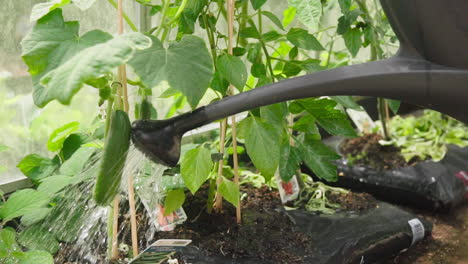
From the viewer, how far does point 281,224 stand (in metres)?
1.08

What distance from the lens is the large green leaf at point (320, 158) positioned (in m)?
1.05

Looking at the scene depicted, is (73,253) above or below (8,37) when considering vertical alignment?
below

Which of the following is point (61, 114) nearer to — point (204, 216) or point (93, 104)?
point (93, 104)

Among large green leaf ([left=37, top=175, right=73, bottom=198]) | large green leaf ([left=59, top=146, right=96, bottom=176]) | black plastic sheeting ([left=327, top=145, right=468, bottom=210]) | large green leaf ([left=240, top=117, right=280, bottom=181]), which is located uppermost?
large green leaf ([left=240, top=117, right=280, bottom=181])

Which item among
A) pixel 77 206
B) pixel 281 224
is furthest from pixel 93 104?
pixel 281 224

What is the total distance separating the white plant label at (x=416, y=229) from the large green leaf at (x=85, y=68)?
0.92 m

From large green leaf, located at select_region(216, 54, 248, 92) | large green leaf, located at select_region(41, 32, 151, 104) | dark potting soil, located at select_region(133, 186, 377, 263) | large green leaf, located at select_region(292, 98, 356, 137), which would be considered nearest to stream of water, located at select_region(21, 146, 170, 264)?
dark potting soil, located at select_region(133, 186, 377, 263)

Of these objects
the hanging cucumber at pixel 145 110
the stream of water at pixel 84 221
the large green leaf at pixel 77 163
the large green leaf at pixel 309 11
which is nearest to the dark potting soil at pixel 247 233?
Result: the stream of water at pixel 84 221

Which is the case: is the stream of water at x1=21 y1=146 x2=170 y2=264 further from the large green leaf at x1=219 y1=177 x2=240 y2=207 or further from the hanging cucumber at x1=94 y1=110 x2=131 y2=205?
the hanging cucumber at x1=94 y1=110 x2=131 y2=205

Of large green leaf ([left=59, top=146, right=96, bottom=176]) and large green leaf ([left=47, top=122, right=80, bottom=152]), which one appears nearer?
large green leaf ([left=59, top=146, right=96, bottom=176])

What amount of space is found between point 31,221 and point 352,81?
0.66 metres

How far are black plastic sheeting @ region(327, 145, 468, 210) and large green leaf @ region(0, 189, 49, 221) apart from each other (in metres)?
1.00

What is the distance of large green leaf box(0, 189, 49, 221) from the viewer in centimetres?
87

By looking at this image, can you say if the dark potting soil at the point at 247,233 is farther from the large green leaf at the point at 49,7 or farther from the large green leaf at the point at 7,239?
the large green leaf at the point at 49,7
